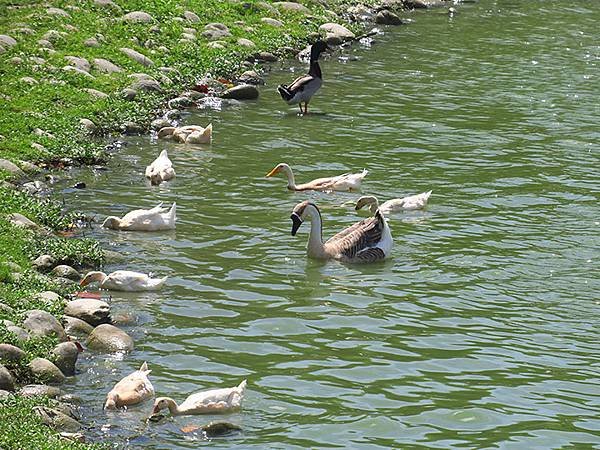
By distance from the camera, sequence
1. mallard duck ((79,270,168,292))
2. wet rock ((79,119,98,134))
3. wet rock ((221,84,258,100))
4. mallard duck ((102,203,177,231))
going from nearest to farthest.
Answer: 1. mallard duck ((79,270,168,292))
2. mallard duck ((102,203,177,231))
3. wet rock ((79,119,98,134))
4. wet rock ((221,84,258,100))

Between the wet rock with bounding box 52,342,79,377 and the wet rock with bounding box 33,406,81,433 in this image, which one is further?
the wet rock with bounding box 52,342,79,377

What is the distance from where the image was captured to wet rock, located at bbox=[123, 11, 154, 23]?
2644 cm

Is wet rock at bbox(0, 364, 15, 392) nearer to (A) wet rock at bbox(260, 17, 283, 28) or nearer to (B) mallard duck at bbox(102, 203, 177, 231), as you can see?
(B) mallard duck at bbox(102, 203, 177, 231)

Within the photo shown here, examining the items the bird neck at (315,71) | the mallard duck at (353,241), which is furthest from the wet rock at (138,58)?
the mallard duck at (353,241)

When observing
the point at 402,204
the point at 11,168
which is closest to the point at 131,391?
the point at 402,204

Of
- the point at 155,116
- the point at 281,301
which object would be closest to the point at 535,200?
the point at 281,301

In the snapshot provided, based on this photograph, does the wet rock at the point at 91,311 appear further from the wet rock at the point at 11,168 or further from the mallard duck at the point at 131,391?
the wet rock at the point at 11,168

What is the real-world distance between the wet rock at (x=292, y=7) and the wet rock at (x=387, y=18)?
6.81 ft

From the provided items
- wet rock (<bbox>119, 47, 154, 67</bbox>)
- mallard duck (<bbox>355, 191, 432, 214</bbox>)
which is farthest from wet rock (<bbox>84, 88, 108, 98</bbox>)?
mallard duck (<bbox>355, 191, 432, 214</bbox>)

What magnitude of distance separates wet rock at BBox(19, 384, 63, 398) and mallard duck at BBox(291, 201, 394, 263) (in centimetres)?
526

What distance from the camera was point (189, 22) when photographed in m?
27.5

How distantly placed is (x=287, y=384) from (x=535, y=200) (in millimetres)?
7534

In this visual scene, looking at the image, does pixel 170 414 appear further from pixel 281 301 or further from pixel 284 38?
pixel 284 38

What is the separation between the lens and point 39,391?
38.3 ft
